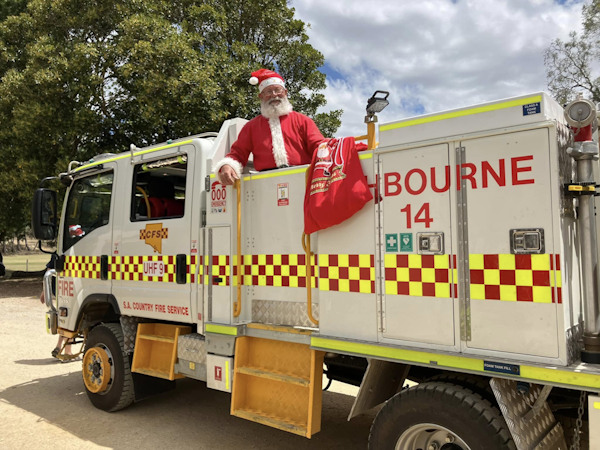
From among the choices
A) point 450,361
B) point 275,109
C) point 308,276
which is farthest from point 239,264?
point 450,361

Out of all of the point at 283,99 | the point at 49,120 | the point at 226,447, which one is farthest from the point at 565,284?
the point at 49,120

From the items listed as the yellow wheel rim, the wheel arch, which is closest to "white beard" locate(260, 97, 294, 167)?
the wheel arch

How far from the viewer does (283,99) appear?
4227 millimetres

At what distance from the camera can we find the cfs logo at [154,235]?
4570mm

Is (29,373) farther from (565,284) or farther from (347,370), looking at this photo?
(565,284)

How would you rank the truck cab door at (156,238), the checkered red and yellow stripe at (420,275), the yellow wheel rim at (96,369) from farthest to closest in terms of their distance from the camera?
the yellow wheel rim at (96,369) < the truck cab door at (156,238) < the checkered red and yellow stripe at (420,275)

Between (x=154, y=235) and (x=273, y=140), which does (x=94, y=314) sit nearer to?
(x=154, y=235)

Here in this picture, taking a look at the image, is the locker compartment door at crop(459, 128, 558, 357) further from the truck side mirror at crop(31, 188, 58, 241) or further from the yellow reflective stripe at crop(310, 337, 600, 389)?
the truck side mirror at crop(31, 188, 58, 241)

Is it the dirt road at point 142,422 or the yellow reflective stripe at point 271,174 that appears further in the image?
the dirt road at point 142,422

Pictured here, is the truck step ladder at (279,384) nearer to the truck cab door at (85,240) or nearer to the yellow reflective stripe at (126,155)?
the yellow reflective stripe at (126,155)

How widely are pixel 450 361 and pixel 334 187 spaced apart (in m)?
1.25

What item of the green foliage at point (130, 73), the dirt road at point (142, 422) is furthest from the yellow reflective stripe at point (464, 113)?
the green foliage at point (130, 73)

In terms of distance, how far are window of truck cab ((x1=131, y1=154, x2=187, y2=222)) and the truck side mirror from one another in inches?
46.9

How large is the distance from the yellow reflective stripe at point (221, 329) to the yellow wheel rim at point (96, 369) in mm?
1777
